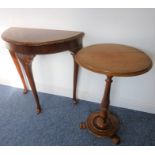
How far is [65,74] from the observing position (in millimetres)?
1665

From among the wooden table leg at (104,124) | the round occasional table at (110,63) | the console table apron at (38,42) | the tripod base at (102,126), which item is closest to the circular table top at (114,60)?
the round occasional table at (110,63)

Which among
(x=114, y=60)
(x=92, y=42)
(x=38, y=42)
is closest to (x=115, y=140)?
→ (x=114, y=60)

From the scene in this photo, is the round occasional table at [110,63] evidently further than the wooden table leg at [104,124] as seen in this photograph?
No

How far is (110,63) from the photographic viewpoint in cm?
93

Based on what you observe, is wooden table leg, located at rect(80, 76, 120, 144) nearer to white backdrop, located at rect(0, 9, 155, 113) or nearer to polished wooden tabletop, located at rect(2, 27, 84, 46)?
white backdrop, located at rect(0, 9, 155, 113)

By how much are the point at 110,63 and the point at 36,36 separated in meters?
0.65

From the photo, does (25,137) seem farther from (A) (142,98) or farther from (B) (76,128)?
(A) (142,98)

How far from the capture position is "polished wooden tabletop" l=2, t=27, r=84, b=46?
44.6 inches

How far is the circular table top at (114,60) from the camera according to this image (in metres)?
0.86

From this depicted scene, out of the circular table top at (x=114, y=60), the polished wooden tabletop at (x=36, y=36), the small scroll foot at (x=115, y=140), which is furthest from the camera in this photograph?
the small scroll foot at (x=115, y=140)

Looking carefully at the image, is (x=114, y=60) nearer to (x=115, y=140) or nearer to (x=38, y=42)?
(x=38, y=42)

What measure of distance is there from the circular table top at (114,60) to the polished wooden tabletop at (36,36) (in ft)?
0.72

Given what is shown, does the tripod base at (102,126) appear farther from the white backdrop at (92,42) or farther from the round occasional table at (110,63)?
the white backdrop at (92,42)
